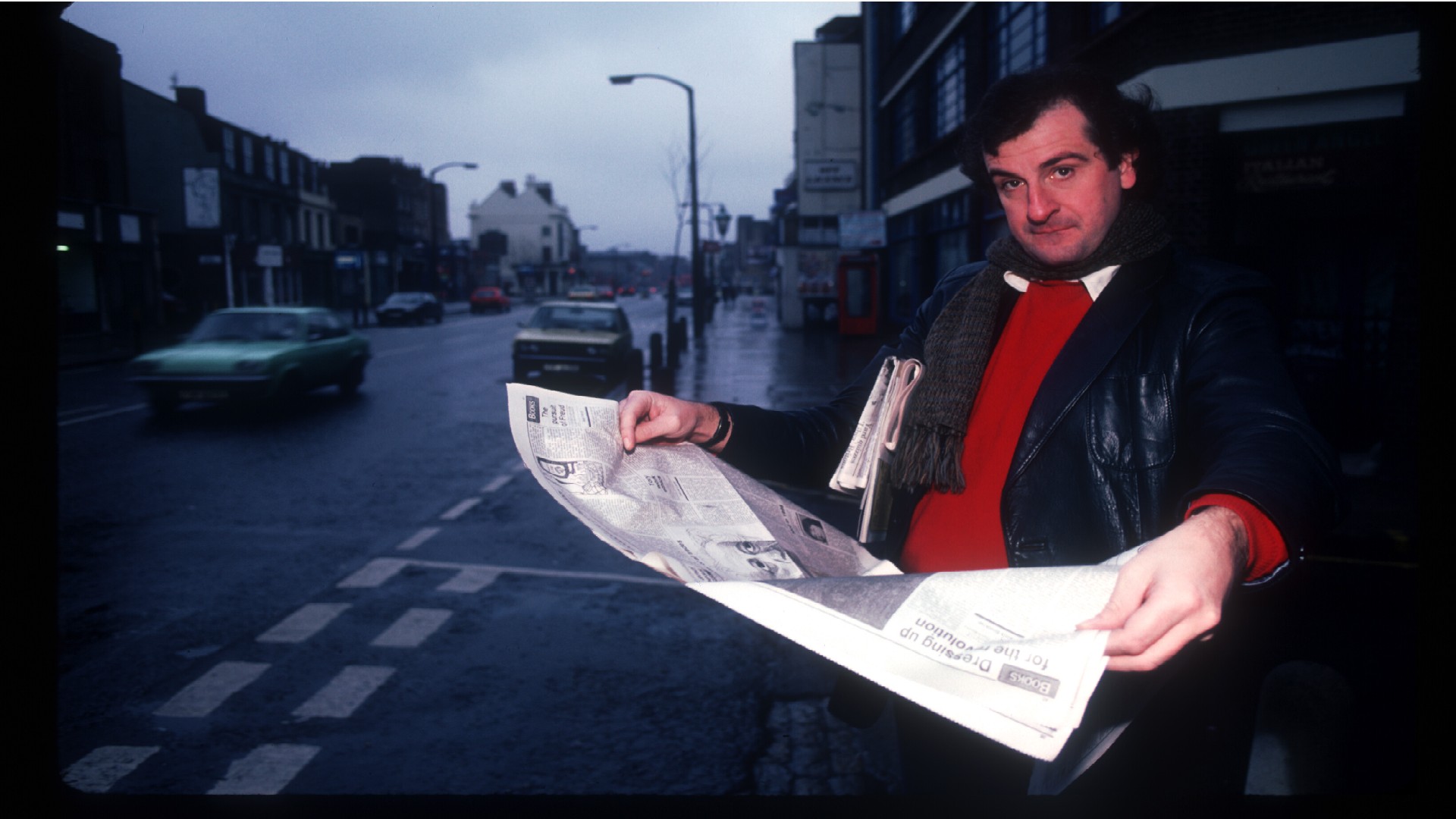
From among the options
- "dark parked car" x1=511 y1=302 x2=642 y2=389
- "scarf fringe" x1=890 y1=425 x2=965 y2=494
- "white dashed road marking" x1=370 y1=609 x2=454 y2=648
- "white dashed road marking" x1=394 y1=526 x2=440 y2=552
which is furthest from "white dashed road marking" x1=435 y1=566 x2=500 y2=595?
"dark parked car" x1=511 y1=302 x2=642 y2=389

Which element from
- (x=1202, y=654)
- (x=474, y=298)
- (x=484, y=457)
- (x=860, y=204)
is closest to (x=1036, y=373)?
(x=1202, y=654)

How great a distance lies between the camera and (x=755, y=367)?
19.0m

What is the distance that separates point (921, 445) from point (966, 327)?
0.23 m

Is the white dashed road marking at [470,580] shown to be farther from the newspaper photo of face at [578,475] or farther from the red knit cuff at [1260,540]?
the red knit cuff at [1260,540]

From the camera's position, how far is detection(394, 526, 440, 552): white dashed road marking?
6336 mm

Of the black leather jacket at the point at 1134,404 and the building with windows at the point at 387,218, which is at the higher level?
the building with windows at the point at 387,218

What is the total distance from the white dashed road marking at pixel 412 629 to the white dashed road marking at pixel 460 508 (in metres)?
2.28

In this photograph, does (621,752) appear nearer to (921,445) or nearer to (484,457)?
(921,445)

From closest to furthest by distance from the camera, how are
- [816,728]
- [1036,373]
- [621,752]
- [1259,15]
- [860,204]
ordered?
[1036,373] < [621,752] < [816,728] < [1259,15] < [860,204]

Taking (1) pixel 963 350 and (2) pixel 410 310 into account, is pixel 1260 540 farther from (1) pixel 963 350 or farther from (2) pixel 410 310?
(2) pixel 410 310

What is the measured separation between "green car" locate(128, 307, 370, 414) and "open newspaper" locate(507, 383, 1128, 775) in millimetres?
12166

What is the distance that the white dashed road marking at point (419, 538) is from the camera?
20.8 feet

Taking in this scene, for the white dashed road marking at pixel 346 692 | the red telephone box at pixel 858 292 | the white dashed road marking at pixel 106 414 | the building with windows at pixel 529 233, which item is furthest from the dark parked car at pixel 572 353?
the building with windows at pixel 529 233

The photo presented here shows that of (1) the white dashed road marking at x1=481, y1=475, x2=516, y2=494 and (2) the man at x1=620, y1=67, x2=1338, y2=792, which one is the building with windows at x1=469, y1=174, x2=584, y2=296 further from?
(2) the man at x1=620, y1=67, x2=1338, y2=792
